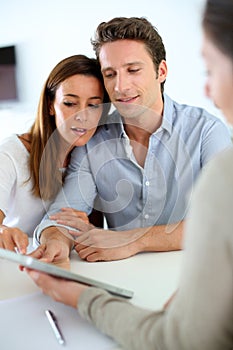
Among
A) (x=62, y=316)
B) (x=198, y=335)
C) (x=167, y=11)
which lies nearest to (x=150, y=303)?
(x=62, y=316)

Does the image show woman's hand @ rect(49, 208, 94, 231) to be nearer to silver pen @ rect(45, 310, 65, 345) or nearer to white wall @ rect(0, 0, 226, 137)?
silver pen @ rect(45, 310, 65, 345)

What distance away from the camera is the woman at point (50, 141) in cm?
134

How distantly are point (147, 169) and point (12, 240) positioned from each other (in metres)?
0.47

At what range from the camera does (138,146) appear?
1.46m

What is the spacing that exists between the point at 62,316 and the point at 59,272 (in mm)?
89

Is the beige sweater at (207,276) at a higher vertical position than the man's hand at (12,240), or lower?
higher

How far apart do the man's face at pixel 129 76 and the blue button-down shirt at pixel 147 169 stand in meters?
0.07

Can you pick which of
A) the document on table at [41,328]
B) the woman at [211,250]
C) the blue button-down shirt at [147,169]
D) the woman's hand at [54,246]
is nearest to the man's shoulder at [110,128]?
the blue button-down shirt at [147,169]

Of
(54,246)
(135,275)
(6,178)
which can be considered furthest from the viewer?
(6,178)

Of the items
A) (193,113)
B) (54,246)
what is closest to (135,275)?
(54,246)

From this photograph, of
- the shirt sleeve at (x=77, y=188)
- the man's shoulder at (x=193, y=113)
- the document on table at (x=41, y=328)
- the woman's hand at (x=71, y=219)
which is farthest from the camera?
the man's shoulder at (x=193, y=113)

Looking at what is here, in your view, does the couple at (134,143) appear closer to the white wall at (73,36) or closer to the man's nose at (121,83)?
the man's nose at (121,83)

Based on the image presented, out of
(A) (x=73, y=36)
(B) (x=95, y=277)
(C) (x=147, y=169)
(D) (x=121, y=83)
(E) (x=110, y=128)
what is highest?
(A) (x=73, y=36)

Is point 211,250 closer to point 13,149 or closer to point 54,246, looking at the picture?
point 54,246
